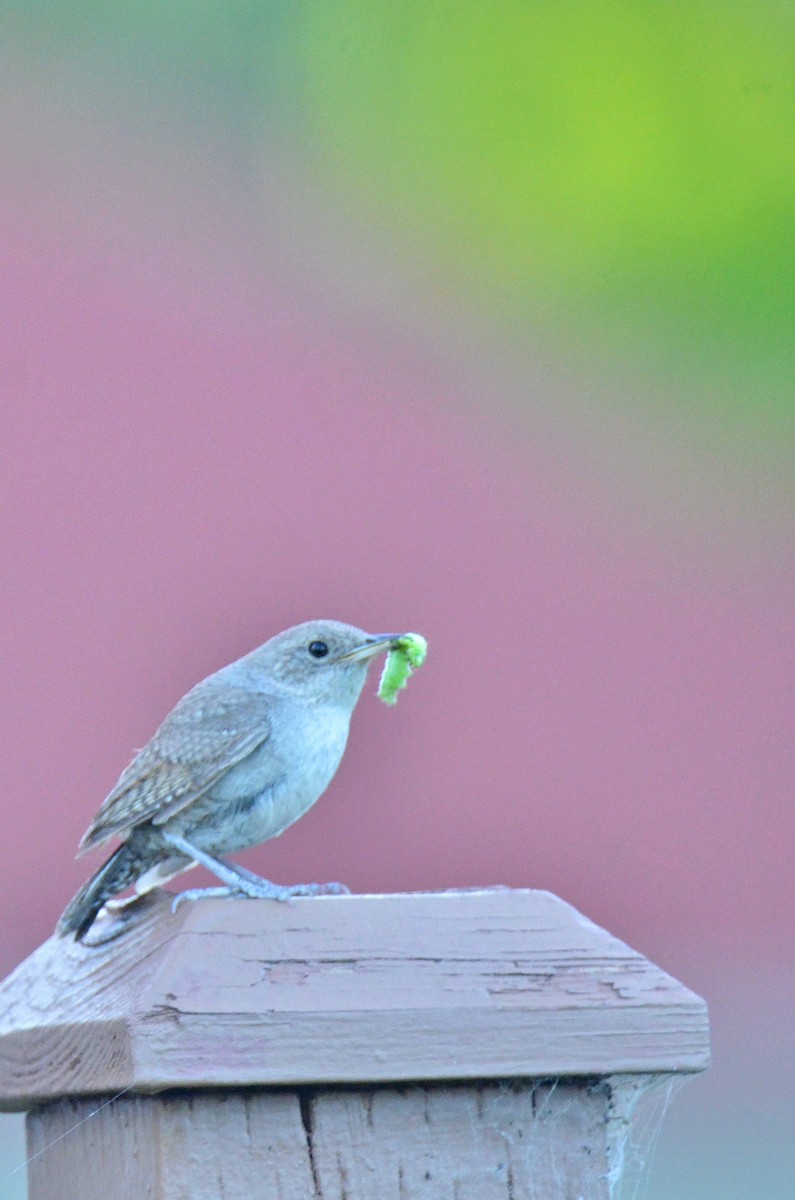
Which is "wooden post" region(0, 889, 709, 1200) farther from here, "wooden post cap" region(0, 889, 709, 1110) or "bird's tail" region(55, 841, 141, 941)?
"bird's tail" region(55, 841, 141, 941)

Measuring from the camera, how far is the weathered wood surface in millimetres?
1715

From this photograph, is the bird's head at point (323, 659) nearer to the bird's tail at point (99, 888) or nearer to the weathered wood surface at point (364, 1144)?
the bird's tail at point (99, 888)

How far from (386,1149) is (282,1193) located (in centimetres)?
11

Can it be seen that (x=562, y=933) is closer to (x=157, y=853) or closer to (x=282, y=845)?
(x=157, y=853)

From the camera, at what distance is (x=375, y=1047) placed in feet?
5.57

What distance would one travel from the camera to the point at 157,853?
251cm

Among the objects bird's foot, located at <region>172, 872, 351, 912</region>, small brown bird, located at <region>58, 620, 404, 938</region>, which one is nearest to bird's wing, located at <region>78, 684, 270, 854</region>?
small brown bird, located at <region>58, 620, 404, 938</region>

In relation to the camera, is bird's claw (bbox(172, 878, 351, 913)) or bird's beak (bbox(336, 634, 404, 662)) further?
bird's beak (bbox(336, 634, 404, 662))

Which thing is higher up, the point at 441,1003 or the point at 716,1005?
the point at 441,1003

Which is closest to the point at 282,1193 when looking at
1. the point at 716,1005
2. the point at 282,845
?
the point at 282,845

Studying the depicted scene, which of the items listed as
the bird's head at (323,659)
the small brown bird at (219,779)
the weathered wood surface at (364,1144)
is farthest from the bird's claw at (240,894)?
the bird's head at (323,659)

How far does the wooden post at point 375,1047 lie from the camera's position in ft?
5.51

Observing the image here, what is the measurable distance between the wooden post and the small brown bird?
526mm

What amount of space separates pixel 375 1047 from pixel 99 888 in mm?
668
